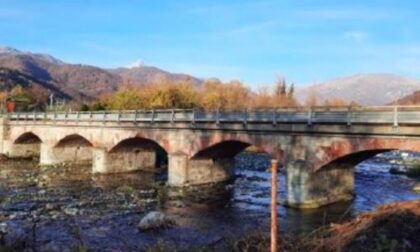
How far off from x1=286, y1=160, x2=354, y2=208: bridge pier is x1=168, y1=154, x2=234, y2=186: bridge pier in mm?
10262

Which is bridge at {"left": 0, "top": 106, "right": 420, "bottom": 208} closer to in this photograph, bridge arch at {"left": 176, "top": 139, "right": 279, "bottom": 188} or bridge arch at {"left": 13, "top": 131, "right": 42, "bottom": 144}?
bridge arch at {"left": 176, "top": 139, "right": 279, "bottom": 188}

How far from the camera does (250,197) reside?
104 feet

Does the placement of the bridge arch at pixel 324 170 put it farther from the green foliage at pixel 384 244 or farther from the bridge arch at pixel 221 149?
the green foliage at pixel 384 244

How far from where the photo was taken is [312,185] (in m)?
27.3

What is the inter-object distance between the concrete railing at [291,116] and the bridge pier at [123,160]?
3.24 m

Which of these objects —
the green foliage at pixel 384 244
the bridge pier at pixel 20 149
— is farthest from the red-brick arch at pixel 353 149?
the bridge pier at pixel 20 149

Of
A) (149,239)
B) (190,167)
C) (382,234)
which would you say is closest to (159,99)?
(190,167)

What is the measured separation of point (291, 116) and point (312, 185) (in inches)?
158

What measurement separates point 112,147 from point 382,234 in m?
35.2

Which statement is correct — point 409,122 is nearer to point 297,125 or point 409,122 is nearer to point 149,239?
point 297,125

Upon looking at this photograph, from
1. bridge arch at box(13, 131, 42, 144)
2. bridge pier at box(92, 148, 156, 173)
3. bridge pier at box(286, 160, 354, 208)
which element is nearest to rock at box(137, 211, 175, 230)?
bridge pier at box(286, 160, 354, 208)

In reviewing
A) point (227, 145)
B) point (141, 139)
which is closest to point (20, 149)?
point (141, 139)

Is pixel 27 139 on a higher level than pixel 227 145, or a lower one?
lower

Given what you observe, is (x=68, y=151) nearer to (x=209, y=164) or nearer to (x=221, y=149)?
(x=209, y=164)
